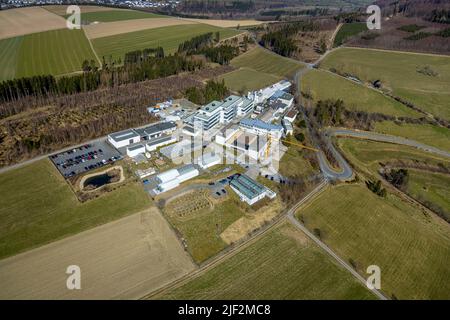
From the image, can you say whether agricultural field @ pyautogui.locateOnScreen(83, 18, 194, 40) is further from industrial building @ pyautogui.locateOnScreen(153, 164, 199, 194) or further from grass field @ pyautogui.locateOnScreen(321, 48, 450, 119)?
industrial building @ pyautogui.locateOnScreen(153, 164, 199, 194)

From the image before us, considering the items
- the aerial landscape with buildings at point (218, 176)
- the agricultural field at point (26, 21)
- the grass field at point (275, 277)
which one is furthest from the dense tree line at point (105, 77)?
the grass field at point (275, 277)

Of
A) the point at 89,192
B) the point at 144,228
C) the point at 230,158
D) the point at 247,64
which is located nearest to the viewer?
the point at 144,228

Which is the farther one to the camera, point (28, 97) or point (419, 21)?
point (419, 21)

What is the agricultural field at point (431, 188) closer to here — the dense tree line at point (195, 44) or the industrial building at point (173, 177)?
the industrial building at point (173, 177)

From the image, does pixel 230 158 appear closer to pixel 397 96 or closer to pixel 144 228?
pixel 144 228

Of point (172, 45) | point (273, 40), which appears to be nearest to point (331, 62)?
point (273, 40)

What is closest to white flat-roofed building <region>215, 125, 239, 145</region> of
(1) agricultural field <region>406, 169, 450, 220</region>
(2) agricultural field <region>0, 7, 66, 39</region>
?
(1) agricultural field <region>406, 169, 450, 220</region>

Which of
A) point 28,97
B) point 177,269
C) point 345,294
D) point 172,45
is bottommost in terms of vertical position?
point 345,294
